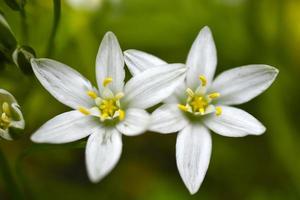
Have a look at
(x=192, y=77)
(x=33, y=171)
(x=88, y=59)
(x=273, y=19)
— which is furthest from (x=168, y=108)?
(x=273, y=19)

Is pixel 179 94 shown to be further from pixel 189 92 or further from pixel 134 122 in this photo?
pixel 134 122

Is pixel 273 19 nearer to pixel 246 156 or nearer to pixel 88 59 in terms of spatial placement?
pixel 246 156

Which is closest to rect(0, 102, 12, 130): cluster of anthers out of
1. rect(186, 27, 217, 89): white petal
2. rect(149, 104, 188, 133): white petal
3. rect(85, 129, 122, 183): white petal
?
rect(85, 129, 122, 183): white petal

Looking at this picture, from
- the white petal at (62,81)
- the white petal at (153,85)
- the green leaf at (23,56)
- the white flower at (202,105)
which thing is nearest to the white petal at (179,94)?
the white flower at (202,105)

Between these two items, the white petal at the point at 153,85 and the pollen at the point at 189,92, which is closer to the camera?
the white petal at the point at 153,85

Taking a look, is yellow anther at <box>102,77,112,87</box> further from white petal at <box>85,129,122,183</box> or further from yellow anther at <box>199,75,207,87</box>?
yellow anther at <box>199,75,207,87</box>

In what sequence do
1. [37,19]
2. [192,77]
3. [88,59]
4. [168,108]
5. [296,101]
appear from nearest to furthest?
1. [168,108]
2. [192,77]
3. [37,19]
4. [88,59]
5. [296,101]

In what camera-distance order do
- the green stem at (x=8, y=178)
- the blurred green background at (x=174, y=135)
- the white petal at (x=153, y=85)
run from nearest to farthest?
the white petal at (x=153, y=85) < the green stem at (x=8, y=178) < the blurred green background at (x=174, y=135)

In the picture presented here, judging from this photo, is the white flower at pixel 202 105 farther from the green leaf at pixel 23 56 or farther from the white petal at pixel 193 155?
the green leaf at pixel 23 56
